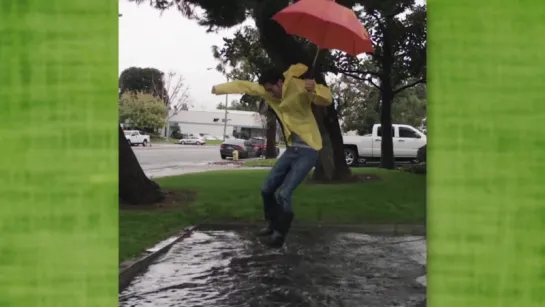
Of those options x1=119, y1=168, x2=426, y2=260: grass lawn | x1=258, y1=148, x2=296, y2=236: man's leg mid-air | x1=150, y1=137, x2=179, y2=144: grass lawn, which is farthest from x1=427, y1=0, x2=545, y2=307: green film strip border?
x1=150, y1=137, x2=179, y2=144: grass lawn

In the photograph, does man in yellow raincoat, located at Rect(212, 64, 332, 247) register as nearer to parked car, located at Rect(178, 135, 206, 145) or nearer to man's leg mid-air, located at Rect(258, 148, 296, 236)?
man's leg mid-air, located at Rect(258, 148, 296, 236)

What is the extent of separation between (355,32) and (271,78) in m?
0.97

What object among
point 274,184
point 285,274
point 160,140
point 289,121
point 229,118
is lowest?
point 285,274

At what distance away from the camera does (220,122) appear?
3108cm

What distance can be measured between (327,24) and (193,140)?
3904 cm

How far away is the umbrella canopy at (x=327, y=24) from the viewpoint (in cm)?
360

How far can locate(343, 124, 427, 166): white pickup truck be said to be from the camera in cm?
2144

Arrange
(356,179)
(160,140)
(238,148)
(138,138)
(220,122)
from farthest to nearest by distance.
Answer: (160,140), (138,138), (220,122), (238,148), (356,179)

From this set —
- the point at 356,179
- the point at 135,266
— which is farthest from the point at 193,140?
the point at 135,266

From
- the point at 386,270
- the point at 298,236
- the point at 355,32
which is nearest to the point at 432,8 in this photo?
the point at 355,32

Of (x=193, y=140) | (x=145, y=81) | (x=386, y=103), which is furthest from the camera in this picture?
(x=193, y=140)

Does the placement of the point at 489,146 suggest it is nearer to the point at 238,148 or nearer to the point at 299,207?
the point at 299,207

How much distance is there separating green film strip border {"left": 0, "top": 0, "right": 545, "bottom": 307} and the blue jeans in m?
1.77

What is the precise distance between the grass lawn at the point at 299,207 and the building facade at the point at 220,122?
17904 mm
